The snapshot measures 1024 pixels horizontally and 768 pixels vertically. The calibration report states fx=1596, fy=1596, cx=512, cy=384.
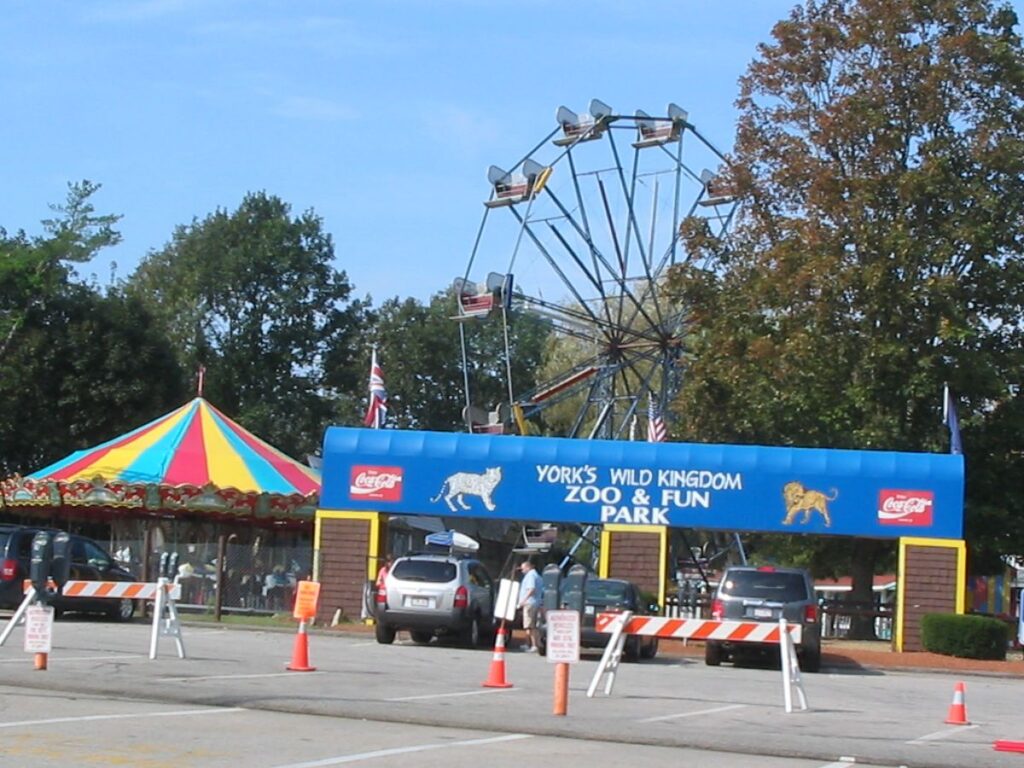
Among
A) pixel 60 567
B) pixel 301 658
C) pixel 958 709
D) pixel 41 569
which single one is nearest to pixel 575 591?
pixel 301 658

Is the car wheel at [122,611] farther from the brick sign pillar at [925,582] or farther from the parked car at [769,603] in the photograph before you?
the brick sign pillar at [925,582]

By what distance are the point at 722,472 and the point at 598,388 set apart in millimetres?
15381

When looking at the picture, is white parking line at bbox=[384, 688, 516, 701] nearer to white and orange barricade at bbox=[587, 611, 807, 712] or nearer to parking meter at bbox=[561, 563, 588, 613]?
white and orange barricade at bbox=[587, 611, 807, 712]

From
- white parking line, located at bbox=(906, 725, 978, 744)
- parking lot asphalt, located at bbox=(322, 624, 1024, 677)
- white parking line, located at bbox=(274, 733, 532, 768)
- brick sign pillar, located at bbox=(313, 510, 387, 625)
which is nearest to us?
white parking line, located at bbox=(274, 733, 532, 768)

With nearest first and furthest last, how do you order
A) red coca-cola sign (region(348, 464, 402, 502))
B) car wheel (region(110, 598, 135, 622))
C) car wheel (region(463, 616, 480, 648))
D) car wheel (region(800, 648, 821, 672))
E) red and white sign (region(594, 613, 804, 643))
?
red and white sign (region(594, 613, 804, 643)) < car wheel (region(800, 648, 821, 672)) < car wheel (region(463, 616, 480, 648)) < car wheel (region(110, 598, 135, 622)) < red coca-cola sign (region(348, 464, 402, 502))

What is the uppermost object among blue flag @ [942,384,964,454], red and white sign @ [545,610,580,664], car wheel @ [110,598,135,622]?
blue flag @ [942,384,964,454]

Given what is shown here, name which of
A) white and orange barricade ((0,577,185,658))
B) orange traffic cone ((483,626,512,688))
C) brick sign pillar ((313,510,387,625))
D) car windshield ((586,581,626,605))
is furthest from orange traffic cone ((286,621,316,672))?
brick sign pillar ((313,510,387,625))

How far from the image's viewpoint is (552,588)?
25.3 metres

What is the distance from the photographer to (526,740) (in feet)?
41.9

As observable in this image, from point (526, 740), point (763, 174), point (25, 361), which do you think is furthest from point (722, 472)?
point (25, 361)

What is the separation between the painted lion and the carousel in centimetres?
1038

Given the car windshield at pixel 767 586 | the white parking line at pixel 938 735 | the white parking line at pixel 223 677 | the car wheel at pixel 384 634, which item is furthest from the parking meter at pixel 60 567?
the white parking line at pixel 938 735

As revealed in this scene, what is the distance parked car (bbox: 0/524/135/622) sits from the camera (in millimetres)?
29375

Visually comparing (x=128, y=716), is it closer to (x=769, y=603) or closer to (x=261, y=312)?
(x=769, y=603)
